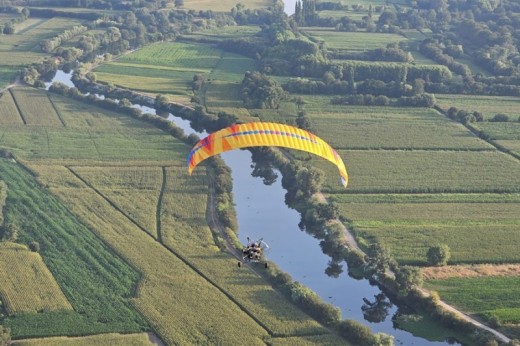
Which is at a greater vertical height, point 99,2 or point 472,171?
point 99,2

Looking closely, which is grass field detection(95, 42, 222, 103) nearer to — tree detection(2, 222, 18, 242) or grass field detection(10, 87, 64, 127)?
grass field detection(10, 87, 64, 127)

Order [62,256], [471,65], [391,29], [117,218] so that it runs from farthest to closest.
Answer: [391,29] → [471,65] → [117,218] → [62,256]

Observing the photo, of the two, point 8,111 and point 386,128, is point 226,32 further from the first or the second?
point 386,128

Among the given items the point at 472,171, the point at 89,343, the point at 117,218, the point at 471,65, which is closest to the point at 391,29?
the point at 471,65

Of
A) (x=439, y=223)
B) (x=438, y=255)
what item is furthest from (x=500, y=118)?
(x=438, y=255)

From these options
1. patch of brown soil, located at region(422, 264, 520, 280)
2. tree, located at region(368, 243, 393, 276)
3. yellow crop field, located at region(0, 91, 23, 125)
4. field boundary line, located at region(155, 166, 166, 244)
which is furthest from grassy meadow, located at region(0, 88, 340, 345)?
patch of brown soil, located at region(422, 264, 520, 280)

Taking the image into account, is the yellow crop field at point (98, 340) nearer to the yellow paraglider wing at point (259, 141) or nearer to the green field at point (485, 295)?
the yellow paraglider wing at point (259, 141)

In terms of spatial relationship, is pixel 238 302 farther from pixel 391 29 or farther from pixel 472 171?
pixel 391 29
